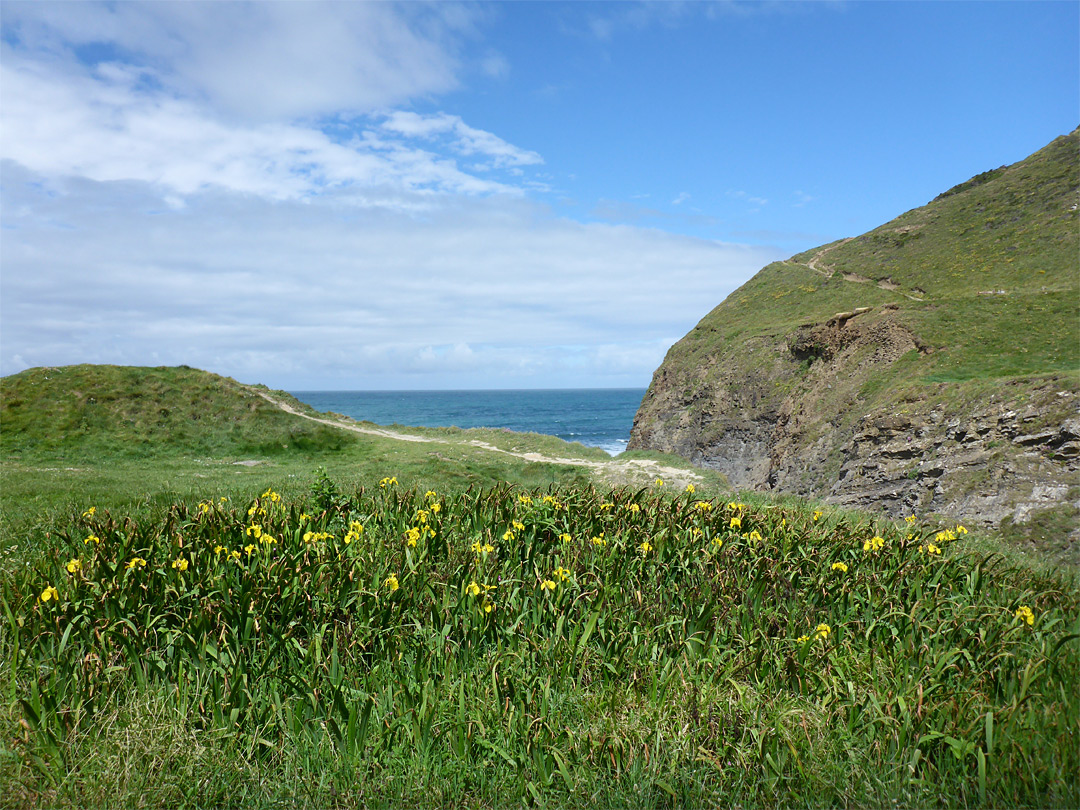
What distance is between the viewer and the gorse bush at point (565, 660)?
3.80 metres

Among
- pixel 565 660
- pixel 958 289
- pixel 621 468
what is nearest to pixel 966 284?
pixel 958 289

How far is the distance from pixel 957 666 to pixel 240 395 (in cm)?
2928

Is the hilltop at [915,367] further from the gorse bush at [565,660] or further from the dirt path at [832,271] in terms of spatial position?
the gorse bush at [565,660]

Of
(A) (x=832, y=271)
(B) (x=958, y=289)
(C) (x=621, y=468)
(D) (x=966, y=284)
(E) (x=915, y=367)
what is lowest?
(C) (x=621, y=468)

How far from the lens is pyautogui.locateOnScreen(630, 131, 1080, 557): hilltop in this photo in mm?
17047

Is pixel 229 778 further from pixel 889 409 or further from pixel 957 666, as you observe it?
pixel 889 409

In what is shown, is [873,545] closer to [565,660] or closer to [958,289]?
[565,660]

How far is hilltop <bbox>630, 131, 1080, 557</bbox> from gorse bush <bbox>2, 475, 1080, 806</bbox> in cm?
1228

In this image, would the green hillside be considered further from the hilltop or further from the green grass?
the green grass

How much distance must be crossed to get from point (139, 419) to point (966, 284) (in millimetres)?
44952

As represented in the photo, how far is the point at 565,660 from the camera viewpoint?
476 centimetres

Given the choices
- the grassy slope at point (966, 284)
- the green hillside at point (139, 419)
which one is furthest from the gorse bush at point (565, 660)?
the green hillside at point (139, 419)

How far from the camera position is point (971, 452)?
1772 cm

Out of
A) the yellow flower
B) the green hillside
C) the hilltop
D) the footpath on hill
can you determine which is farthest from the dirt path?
the green hillside
